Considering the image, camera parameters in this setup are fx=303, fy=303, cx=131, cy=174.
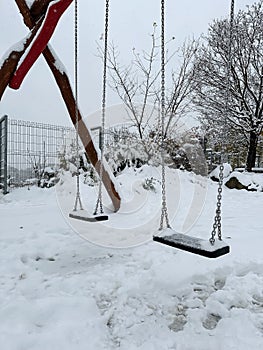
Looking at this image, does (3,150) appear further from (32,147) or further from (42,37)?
(42,37)

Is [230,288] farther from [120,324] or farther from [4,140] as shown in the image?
[4,140]

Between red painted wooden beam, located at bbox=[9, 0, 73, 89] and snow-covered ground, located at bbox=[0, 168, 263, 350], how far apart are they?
1.16 meters

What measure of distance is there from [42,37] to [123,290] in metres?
1.73

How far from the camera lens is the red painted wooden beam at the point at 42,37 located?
2.07 meters

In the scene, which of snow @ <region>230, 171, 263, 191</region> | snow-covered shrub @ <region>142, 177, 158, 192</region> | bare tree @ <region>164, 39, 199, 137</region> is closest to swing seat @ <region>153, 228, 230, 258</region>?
snow-covered shrub @ <region>142, 177, 158, 192</region>

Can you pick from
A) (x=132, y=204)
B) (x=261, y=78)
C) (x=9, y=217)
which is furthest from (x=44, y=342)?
(x=261, y=78)

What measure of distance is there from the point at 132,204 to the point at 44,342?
2752 millimetres

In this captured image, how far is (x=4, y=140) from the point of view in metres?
4.76

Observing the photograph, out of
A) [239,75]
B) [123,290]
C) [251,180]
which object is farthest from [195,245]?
[239,75]

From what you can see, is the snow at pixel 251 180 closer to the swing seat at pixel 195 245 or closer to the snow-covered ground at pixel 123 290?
the snow-covered ground at pixel 123 290

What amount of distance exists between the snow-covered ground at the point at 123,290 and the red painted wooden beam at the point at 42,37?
3.82 feet

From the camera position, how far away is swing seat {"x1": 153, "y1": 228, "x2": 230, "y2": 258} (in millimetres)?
1298

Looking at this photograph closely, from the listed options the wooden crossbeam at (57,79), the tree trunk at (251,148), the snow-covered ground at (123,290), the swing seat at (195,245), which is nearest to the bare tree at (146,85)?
the tree trunk at (251,148)

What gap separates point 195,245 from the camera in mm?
1380
